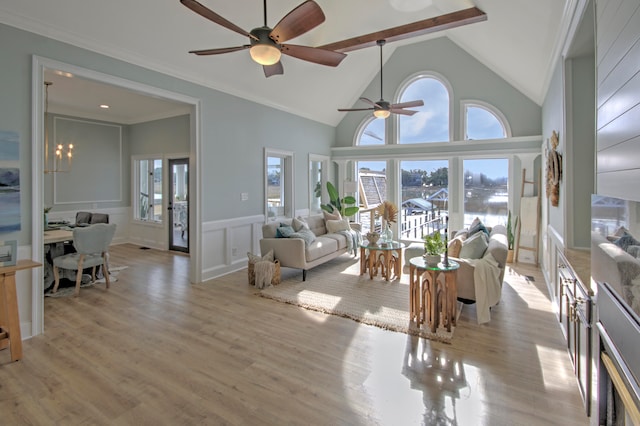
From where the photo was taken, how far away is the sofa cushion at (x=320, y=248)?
205 inches

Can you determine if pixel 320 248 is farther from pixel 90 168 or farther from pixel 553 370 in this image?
pixel 90 168

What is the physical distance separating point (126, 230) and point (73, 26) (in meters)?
5.85

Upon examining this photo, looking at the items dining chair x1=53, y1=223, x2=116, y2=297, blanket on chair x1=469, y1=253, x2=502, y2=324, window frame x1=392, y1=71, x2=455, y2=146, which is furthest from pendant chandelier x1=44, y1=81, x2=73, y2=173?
blanket on chair x1=469, y1=253, x2=502, y2=324

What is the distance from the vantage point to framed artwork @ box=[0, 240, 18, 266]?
9.66 feet

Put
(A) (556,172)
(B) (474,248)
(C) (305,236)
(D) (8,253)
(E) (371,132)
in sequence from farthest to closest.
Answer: (E) (371,132)
(C) (305,236)
(B) (474,248)
(A) (556,172)
(D) (8,253)

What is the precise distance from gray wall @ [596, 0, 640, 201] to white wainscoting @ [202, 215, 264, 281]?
4.83 meters

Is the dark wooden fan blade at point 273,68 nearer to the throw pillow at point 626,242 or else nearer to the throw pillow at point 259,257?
the throw pillow at point 259,257

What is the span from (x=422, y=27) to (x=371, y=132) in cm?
349

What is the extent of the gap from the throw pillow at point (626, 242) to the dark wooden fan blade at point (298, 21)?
2343 mm

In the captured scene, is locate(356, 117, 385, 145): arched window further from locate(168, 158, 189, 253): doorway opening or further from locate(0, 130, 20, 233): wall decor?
locate(0, 130, 20, 233): wall decor

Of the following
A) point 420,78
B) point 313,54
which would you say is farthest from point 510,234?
point 313,54

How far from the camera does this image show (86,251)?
4.55 metres

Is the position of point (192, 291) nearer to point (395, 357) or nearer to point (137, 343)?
point (137, 343)

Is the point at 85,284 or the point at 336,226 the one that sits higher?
the point at 336,226
